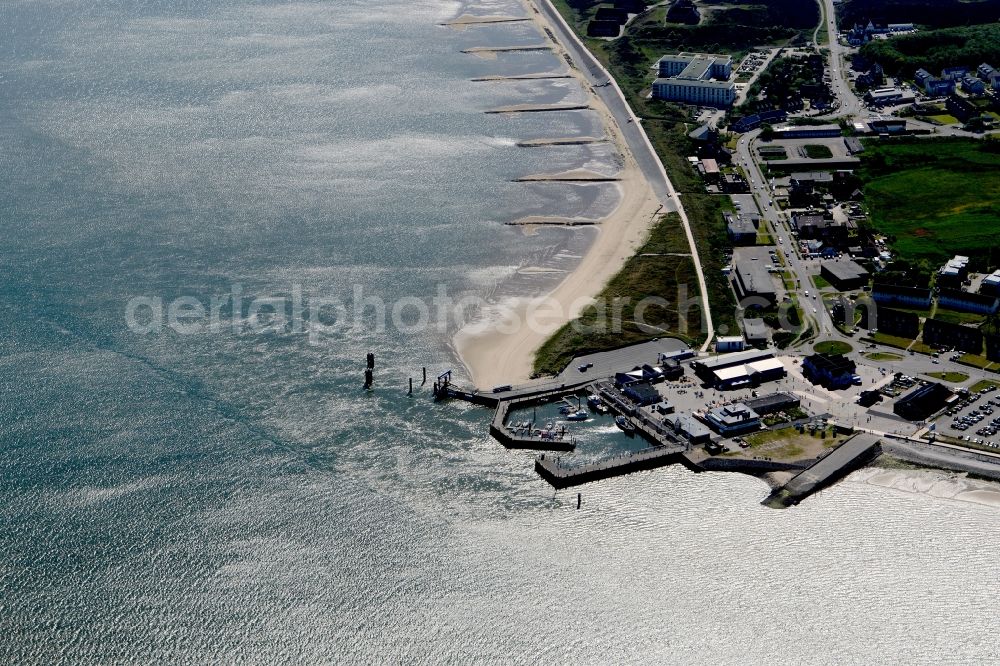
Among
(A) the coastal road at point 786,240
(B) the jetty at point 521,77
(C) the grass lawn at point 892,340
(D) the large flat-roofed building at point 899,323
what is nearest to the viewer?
(C) the grass lawn at point 892,340

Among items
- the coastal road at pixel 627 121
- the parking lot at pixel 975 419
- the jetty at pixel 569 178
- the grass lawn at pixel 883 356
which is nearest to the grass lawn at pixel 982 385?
the parking lot at pixel 975 419

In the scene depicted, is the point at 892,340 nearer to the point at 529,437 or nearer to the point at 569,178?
the point at 529,437

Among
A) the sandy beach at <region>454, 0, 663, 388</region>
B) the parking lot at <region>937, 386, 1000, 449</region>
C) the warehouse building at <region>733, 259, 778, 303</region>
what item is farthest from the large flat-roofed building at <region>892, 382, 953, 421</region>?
the sandy beach at <region>454, 0, 663, 388</region>

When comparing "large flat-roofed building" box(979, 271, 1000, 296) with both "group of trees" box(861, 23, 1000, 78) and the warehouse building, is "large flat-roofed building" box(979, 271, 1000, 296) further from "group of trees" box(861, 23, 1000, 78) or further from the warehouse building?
"group of trees" box(861, 23, 1000, 78)

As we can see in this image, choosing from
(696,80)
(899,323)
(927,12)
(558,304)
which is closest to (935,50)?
(927,12)

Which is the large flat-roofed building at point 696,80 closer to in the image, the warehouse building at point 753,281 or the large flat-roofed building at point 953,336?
the warehouse building at point 753,281
